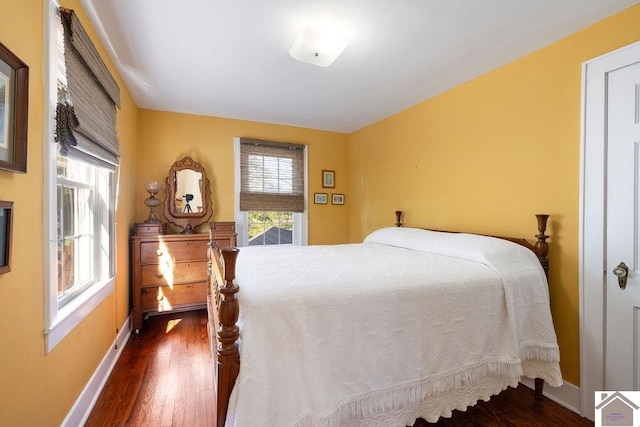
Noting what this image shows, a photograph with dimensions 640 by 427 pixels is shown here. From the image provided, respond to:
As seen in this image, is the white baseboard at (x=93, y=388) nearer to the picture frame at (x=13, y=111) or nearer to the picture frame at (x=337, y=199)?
the picture frame at (x=13, y=111)

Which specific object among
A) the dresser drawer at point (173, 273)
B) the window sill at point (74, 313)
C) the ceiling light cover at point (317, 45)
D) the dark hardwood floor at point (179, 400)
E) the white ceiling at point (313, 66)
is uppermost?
the white ceiling at point (313, 66)

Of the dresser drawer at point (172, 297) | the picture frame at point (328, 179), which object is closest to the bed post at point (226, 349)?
the dresser drawer at point (172, 297)

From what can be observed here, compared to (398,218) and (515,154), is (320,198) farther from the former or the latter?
(515,154)

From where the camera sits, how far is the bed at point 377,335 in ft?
3.61

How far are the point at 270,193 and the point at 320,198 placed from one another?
745mm

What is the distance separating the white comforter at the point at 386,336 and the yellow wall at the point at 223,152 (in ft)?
6.83

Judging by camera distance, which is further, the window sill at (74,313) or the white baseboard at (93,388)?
the white baseboard at (93,388)

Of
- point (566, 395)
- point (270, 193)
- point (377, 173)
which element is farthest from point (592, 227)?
point (270, 193)

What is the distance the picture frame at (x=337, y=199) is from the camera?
434cm

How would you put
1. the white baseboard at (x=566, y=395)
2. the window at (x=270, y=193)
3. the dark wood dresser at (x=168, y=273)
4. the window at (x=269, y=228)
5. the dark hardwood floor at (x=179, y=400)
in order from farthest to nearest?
the window at (x=269, y=228) → the window at (x=270, y=193) → the dark wood dresser at (x=168, y=273) → the white baseboard at (x=566, y=395) → the dark hardwood floor at (x=179, y=400)

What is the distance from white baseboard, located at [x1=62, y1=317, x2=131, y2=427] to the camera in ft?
5.12

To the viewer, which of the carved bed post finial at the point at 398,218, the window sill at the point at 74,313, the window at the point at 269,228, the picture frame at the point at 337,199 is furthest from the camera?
the picture frame at the point at 337,199

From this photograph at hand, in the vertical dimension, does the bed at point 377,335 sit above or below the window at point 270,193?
below

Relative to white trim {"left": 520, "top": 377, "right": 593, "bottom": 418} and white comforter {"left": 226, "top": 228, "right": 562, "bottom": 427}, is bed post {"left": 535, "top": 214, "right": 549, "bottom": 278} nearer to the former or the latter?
white comforter {"left": 226, "top": 228, "right": 562, "bottom": 427}
